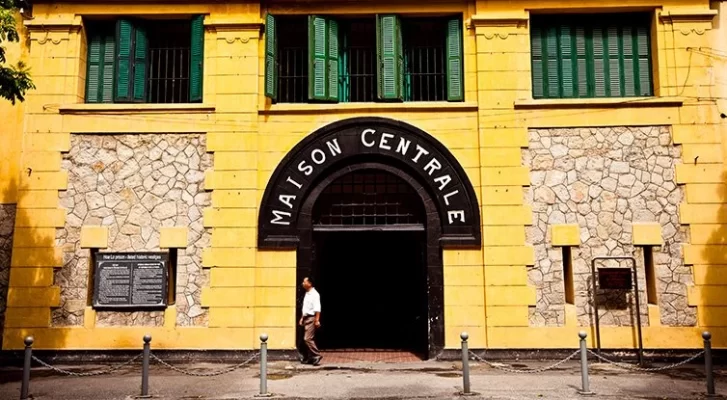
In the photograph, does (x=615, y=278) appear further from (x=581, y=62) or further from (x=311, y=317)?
(x=311, y=317)

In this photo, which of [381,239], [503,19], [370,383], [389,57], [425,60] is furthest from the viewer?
[381,239]

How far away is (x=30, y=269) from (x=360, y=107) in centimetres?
828

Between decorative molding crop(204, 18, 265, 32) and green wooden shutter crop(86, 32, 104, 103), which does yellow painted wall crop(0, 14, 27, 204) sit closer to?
green wooden shutter crop(86, 32, 104, 103)

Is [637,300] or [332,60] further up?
[332,60]

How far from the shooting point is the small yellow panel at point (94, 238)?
13219mm

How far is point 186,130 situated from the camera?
13.6 meters

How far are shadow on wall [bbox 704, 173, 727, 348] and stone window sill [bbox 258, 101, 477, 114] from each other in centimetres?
579

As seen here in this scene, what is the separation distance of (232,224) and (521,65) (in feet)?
24.8

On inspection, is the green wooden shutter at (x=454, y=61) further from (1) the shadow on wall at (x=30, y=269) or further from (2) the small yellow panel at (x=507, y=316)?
(1) the shadow on wall at (x=30, y=269)

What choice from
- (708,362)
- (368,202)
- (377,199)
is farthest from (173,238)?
(708,362)

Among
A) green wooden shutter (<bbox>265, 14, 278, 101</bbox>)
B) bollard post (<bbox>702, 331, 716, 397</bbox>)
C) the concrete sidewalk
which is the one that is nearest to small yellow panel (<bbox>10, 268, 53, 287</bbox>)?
the concrete sidewalk

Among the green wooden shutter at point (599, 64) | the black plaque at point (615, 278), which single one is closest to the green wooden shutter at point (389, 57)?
the green wooden shutter at point (599, 64)

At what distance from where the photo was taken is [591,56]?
13820 millimetres

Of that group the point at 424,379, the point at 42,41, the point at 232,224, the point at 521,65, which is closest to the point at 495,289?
the point at 424,379
